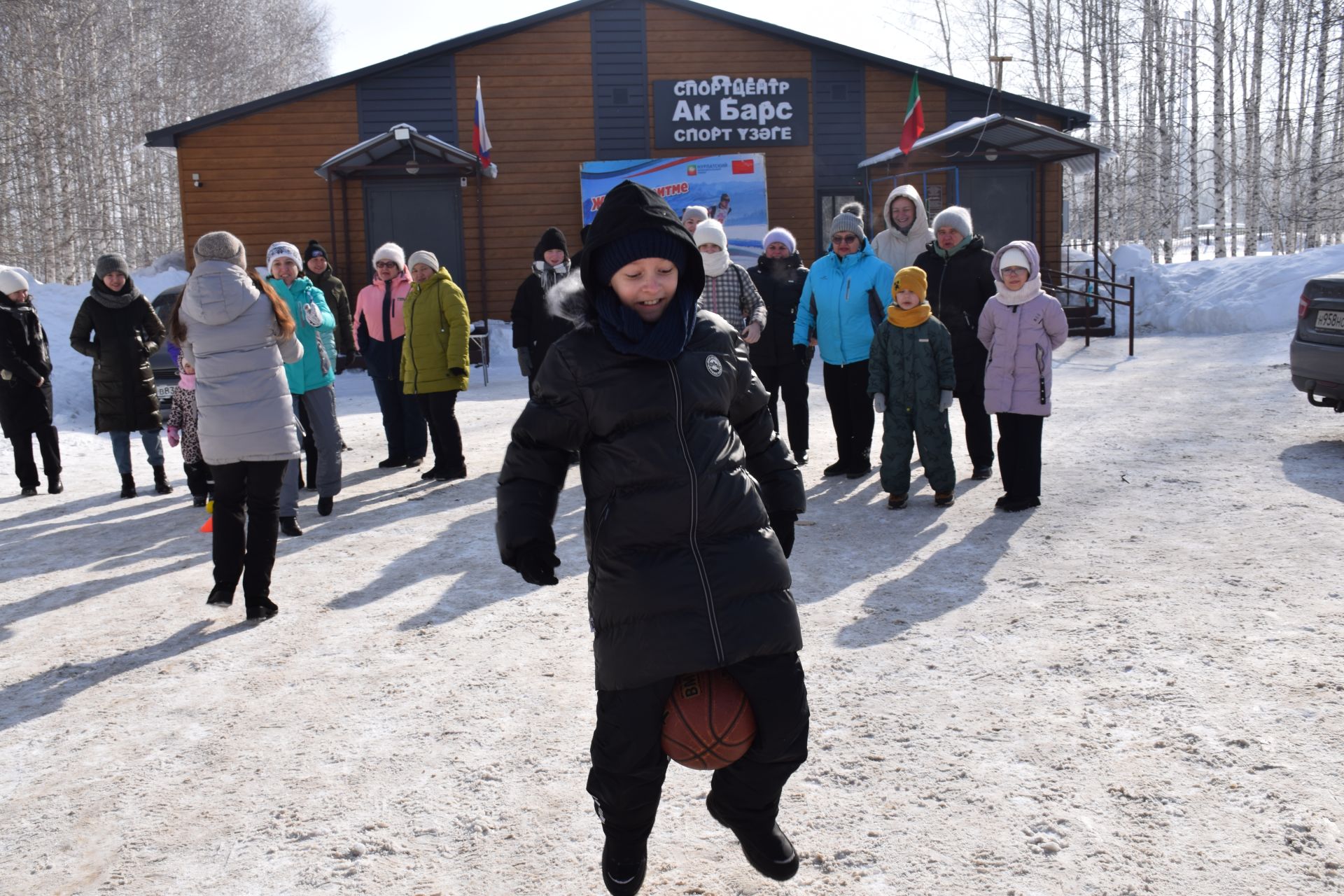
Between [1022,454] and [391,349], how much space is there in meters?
→ 5.12

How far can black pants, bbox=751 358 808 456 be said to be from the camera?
8266 millimetres

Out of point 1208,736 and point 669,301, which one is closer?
point 669,301

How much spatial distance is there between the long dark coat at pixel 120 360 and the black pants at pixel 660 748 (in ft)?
22.7

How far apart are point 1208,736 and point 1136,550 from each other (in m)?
2.46

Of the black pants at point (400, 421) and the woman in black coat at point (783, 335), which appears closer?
the woman in black coat at point (783, 335)

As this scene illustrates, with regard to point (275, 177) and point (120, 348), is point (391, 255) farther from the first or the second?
point (275, 177)

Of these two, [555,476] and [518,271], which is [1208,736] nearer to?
[555,476]

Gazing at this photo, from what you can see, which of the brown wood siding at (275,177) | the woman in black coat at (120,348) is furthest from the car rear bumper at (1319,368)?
the brown wood siding at (275,177)

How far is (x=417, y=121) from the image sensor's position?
1980 cm

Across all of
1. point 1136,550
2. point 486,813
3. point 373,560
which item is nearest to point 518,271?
point 373,560

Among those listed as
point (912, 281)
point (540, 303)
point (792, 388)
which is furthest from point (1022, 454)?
point (540, 303)

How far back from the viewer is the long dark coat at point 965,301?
759 cm

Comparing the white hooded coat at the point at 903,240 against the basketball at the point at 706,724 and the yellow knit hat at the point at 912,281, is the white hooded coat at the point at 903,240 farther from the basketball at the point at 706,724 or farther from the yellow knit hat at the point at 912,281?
the basketball at the point at 706,724

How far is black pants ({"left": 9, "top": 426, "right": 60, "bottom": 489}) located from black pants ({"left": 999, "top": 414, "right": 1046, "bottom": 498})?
7.24 metres
